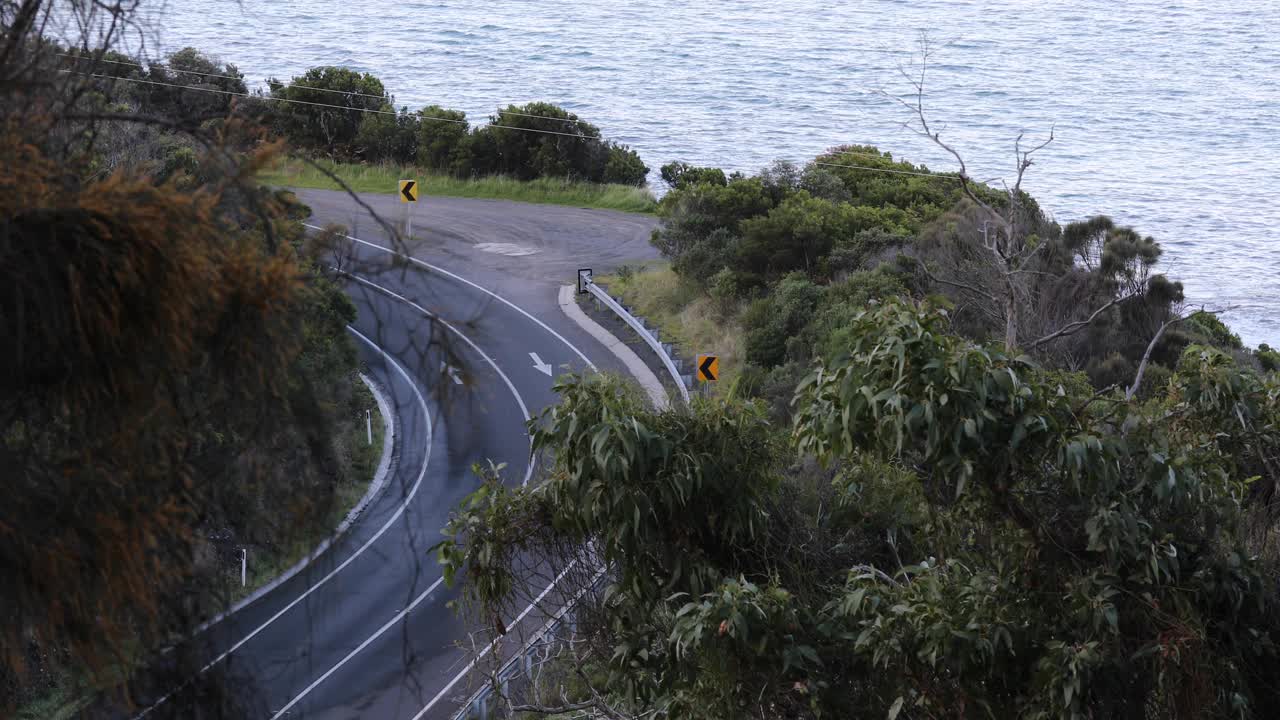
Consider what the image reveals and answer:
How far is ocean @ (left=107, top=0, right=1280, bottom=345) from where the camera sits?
2196 inches

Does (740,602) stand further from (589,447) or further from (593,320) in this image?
(593,320)

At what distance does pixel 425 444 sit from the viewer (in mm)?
30469

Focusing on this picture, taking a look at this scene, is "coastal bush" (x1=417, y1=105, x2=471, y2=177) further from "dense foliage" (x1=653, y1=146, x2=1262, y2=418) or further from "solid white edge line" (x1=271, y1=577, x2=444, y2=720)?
"solid white edge line" (x1=271, y1=577, x2=444, y2=720)

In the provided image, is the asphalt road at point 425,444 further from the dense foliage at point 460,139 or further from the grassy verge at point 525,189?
the dense foliage at point 460,139

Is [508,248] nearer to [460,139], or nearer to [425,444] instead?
[460,139]

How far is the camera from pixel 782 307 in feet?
104

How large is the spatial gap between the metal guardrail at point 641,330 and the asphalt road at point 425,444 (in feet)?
4.27

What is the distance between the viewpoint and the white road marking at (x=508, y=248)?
1763 inches

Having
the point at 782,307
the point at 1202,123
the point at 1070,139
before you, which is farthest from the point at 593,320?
the point at 1202,123

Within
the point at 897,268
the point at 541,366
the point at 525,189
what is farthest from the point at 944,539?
the point at 525,189

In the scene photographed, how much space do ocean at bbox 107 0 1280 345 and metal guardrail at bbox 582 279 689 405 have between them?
2118cm

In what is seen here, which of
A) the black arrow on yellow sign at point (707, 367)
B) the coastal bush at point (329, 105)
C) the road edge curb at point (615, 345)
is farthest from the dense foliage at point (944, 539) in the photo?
the coastal bush at point (329, 105)

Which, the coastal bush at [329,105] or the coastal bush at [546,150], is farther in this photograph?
the coastal bush at [546,150]

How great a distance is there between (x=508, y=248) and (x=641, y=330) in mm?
12545
